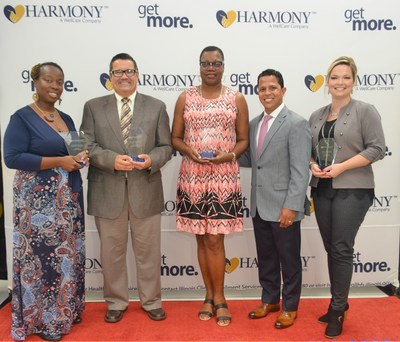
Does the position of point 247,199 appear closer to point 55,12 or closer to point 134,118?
point 134,118

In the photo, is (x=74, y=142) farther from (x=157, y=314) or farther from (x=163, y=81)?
(x=157, y=314)

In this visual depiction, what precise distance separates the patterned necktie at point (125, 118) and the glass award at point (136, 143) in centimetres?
12

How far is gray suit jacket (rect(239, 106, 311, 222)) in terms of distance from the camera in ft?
8.54

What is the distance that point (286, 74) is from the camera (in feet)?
11.5

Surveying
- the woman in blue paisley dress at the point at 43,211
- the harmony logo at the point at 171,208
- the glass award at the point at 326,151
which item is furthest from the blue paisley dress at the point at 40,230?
the glass award at the point at 326,151

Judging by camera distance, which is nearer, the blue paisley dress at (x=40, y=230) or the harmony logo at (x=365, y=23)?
the blue paisley dress at (x=40, y=230)

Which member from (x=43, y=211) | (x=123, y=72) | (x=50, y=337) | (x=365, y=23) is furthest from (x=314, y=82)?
(x=50, y=337)

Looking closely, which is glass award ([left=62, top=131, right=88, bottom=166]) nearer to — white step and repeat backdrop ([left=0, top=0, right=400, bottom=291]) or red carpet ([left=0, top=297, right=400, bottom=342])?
white step and repeat backdrop ([left=0, top=0, right=400, bottom=291])

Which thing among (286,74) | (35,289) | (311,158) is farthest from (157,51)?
(35,289)

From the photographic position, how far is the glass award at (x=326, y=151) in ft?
8.18

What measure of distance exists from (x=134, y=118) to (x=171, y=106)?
76 cm

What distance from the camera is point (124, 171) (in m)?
2.83

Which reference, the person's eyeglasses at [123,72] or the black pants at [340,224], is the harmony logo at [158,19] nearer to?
the person's eyeglasses at [123,72]

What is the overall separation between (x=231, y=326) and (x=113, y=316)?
852 mm
